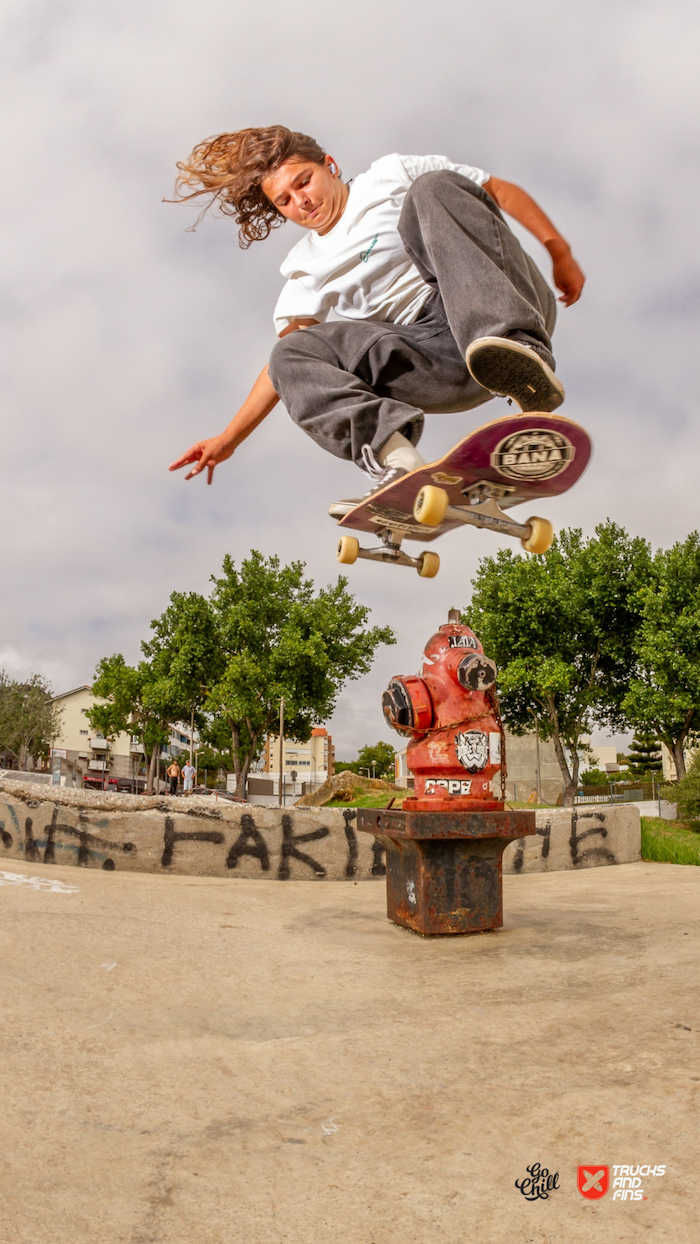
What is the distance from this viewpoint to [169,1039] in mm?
2715

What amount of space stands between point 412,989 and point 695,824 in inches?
550

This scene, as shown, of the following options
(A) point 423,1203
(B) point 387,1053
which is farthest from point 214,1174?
(B) point 387,1053

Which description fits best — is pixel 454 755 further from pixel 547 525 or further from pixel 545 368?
pixel 545 368

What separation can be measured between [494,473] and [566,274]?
1.09 metres

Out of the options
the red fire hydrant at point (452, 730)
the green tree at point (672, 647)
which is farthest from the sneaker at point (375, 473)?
the green tree at point (672, 647)

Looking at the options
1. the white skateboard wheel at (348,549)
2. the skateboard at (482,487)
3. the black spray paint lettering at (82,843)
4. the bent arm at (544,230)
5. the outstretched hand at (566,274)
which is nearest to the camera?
the skateboard at (482,487)

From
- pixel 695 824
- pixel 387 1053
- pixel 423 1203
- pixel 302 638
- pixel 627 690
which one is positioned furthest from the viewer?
pixel 302 638

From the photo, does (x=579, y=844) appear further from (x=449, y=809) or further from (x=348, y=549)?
(x=348, y=549)

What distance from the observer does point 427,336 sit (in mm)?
3586

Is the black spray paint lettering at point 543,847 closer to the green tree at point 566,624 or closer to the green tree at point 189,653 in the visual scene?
the green tree at point 566,624

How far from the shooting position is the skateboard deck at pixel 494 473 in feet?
9.92

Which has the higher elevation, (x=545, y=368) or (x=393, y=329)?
(x=393, y=329)

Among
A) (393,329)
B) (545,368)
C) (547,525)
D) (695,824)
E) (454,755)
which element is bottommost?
(695,824)

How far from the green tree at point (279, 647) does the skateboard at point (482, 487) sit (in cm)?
2853
